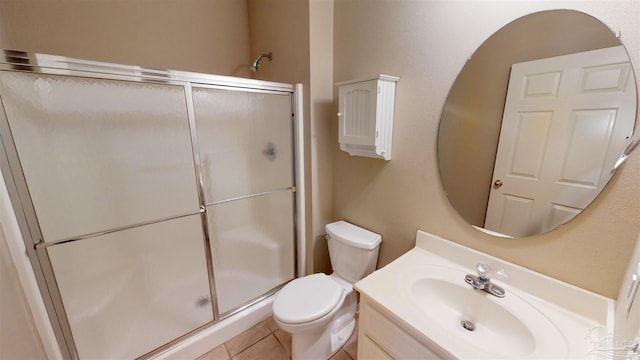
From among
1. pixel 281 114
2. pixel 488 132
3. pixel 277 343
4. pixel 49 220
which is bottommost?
pixel 277 343

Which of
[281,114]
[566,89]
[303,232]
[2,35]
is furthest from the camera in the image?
[303,232]

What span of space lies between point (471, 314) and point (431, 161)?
689mm

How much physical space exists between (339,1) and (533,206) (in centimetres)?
153

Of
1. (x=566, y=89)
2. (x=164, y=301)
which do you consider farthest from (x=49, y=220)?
(x=566, y=89)

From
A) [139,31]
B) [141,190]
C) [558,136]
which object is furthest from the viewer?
[139,31]

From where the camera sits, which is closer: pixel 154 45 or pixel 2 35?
pixel 2 35

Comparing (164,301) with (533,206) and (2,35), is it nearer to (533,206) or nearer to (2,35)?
(2,35)

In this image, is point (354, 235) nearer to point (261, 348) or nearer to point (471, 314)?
point (471, 314)

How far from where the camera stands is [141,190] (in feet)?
3.91

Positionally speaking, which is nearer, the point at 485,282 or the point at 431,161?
the point at 485,282

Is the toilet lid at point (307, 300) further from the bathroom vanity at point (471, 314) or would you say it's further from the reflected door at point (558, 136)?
the reflected door at point (558, 136)

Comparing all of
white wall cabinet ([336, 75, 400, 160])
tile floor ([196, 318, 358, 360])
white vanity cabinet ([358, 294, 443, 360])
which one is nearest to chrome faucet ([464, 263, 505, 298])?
white vanity cabinet ([358, 294, 443, 360])

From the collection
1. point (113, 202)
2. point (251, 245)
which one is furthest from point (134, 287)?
point (251, 245)

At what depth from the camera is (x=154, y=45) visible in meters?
1.70
